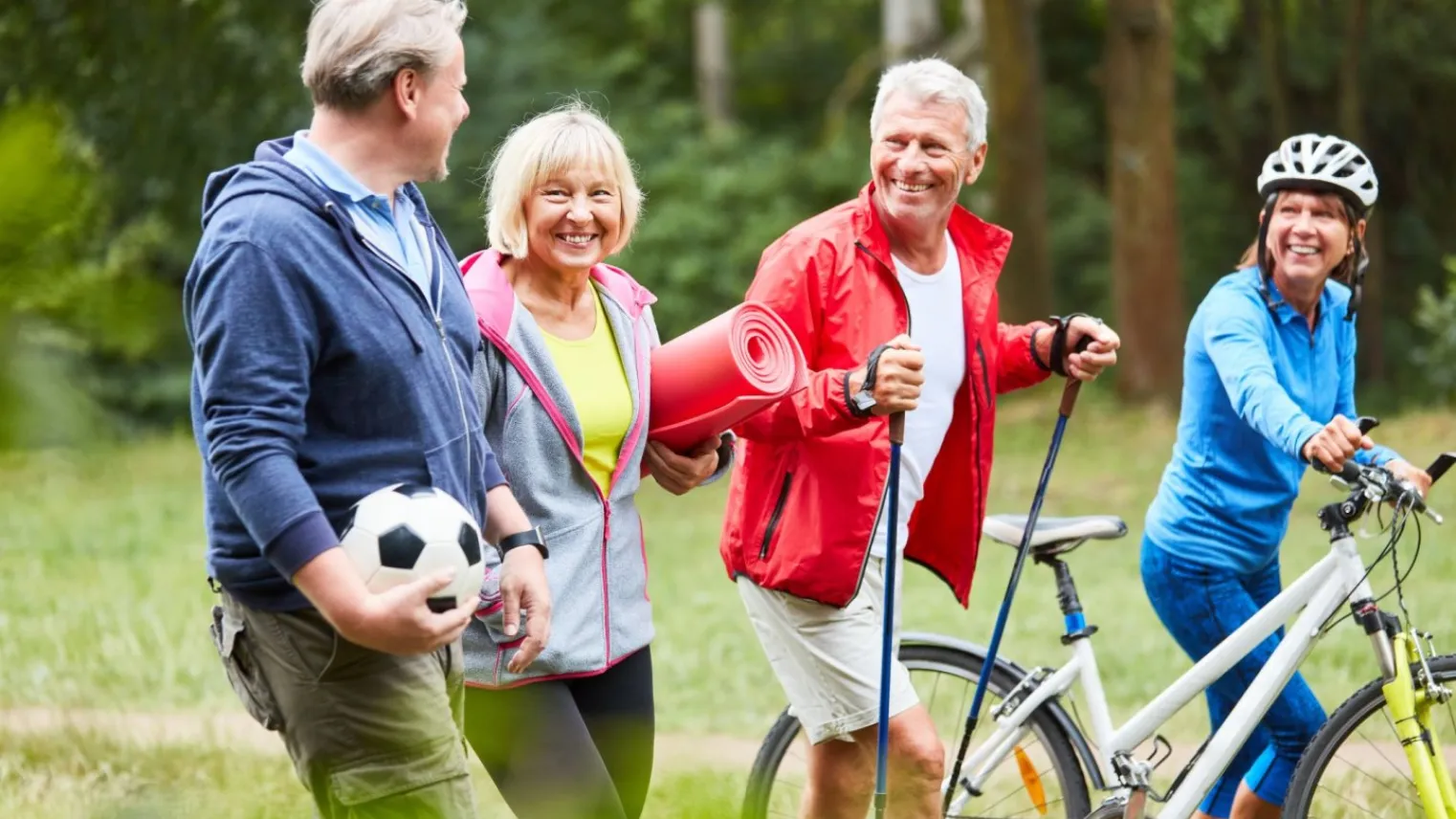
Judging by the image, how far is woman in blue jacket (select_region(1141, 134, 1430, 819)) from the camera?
159 inches

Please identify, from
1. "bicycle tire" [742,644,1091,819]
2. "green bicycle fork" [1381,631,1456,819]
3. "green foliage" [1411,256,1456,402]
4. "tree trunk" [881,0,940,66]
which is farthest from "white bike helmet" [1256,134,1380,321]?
"tree trunk" [881,0,940,66]

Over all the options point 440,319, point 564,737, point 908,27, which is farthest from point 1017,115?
point 440,319

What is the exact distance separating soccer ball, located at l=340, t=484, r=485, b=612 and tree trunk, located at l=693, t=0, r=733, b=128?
25.7 m

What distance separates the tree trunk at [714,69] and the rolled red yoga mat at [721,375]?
2464 cm

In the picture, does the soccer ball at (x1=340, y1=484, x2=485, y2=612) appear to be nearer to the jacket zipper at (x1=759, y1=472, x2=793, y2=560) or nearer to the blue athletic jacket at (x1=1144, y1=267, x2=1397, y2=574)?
the jacket zipper at (x1=759, y1=472, x2=793, y2=560)

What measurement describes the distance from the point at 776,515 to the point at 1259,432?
1.17 meters

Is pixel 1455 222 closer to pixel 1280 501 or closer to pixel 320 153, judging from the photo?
pixel 1280 501

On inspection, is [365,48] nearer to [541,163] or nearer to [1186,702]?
[541,163]

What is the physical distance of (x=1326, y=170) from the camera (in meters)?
4.01

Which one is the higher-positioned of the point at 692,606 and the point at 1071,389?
the point at 1071,389

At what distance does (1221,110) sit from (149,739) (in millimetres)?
23426

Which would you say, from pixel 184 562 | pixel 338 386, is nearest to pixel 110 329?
pixel 338 386

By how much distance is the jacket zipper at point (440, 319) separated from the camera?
2451 millimetres

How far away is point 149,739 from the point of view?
5297mm
